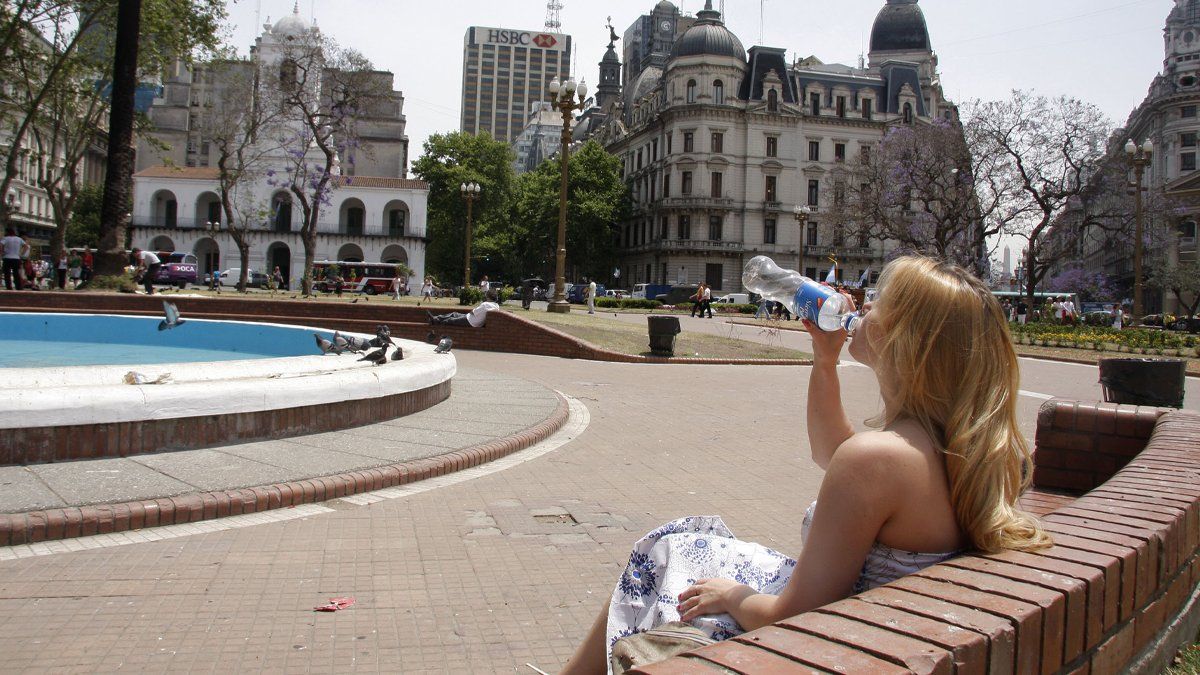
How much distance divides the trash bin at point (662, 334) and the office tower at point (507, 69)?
593 feet

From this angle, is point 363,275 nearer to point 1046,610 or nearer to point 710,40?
point 710,40

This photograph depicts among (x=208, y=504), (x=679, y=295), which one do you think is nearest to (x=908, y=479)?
(x=208, y=504)

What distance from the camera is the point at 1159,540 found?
7.52ft

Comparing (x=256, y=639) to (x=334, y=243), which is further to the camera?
(x=334, y=243)

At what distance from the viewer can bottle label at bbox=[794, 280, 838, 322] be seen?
8.57 ft

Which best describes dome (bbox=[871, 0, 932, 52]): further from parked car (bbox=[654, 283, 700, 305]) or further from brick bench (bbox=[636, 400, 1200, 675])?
brick bench (bbox=[636, 400, 1200, 675])

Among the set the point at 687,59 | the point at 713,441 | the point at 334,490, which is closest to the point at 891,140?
the point at 687,59

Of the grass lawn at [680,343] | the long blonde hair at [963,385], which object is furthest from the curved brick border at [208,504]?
the grass lawn at [680,343]

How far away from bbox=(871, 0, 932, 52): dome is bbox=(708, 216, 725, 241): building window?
24.5 meters

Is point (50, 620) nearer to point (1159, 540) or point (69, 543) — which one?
point (69, 543)

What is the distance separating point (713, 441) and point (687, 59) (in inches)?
2538

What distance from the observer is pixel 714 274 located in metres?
70.8

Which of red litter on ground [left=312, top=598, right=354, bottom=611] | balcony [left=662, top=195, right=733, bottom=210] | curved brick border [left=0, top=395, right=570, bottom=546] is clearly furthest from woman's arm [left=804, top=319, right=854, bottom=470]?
balcony [left=662, top=195, right=733, bottom=210]

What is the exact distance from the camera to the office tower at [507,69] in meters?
193
